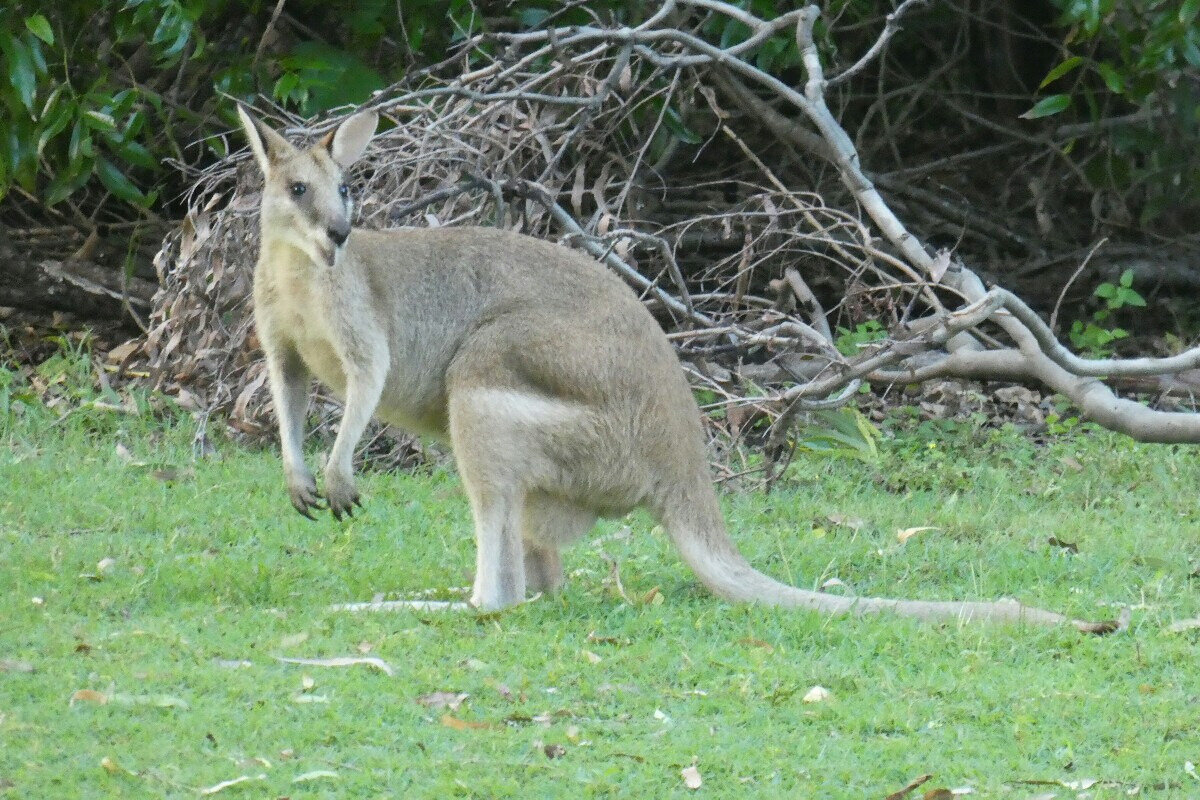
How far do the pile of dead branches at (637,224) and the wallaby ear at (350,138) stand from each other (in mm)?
1635

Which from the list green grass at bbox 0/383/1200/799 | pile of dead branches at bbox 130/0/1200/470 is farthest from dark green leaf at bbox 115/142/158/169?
green grass at bbox 0/383/1200/799

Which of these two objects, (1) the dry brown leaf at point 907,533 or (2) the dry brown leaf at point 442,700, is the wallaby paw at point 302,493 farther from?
(1) the dry brown leaf at point 907,533

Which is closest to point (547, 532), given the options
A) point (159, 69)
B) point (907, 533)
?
point (907, 533)

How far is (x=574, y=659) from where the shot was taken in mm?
4328

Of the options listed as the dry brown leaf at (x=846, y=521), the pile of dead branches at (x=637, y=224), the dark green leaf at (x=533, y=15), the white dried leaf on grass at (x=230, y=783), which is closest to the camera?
the white dried leaf on grass at (x=230, y=783)

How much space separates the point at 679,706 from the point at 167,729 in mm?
1209

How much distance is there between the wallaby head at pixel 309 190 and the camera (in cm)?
476

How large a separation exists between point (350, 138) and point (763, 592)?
185cm

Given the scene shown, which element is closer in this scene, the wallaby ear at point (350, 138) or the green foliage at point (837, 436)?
the wallaby ear at point (350, 138)

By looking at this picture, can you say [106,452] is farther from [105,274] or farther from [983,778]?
[983,778]

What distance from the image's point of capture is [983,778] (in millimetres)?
3604

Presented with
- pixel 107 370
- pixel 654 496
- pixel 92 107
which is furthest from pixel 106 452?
pixel 654 496

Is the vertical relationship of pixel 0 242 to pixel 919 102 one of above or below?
below

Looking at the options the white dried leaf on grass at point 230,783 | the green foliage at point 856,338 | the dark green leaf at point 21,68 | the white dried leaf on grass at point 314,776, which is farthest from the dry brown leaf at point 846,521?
the dark green leaf at point 21,68
